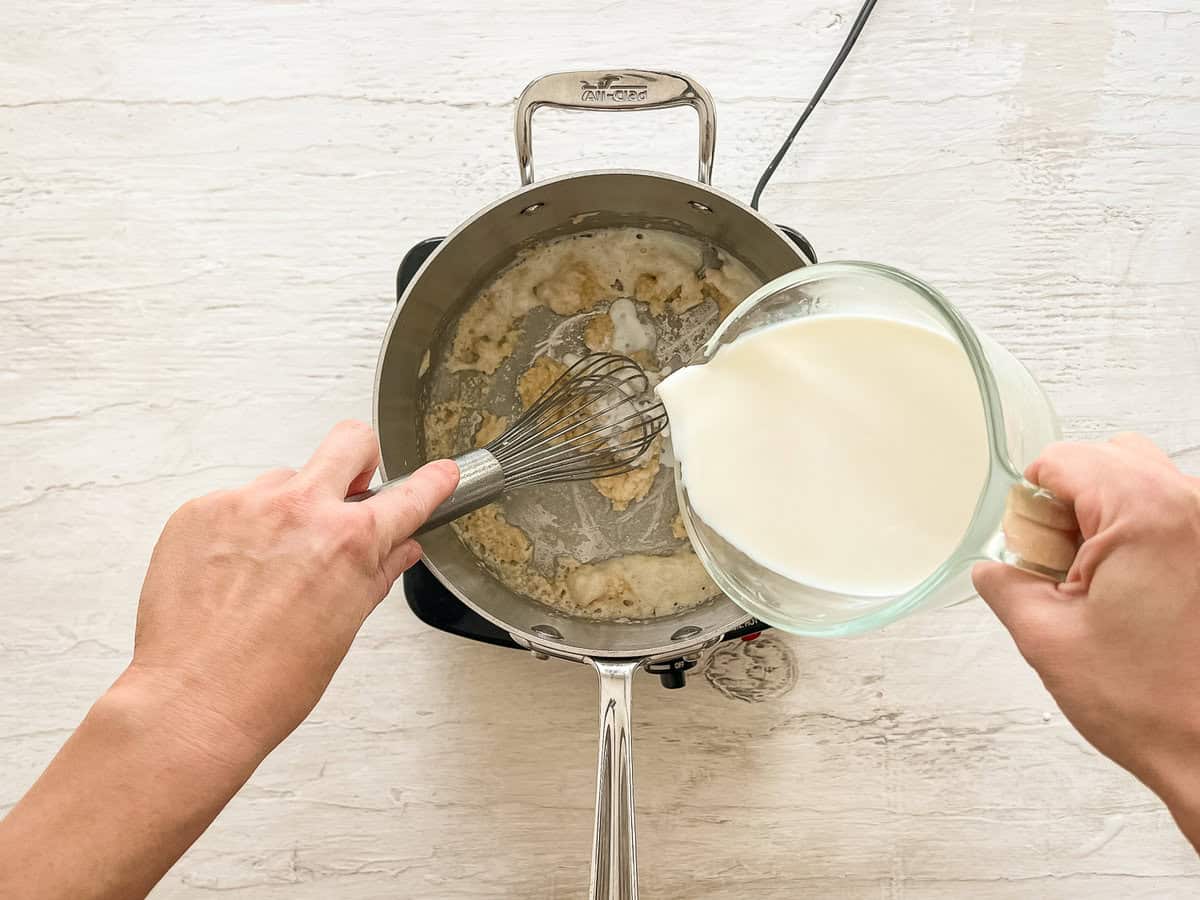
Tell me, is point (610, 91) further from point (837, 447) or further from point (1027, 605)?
point (1027, 605)

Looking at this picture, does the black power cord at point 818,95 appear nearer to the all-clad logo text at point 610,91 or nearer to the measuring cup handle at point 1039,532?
the all-clad logo text at point 610,91

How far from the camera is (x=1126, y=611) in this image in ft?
1.33

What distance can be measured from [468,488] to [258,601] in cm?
14

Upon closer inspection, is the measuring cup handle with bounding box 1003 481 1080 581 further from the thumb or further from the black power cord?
the black power cord

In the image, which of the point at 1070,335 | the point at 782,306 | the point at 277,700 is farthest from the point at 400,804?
the point at 1070,335

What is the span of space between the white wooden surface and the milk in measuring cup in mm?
249

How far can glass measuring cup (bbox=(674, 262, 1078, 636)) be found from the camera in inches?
14.7

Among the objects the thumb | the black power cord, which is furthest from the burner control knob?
the black power cord

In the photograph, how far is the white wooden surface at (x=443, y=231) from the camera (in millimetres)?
704

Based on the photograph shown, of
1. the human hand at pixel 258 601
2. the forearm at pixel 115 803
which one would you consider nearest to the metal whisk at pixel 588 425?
the human hand at pixel 258 601

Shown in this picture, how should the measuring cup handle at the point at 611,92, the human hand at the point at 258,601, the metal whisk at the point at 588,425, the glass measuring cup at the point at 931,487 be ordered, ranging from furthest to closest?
the metal whisk at the point at 588,425
the measuring cup handle at the point at 611,92
the human hand at the point at 258,601
the glass measuring cup at the point at 931,487

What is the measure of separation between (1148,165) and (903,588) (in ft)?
1.62

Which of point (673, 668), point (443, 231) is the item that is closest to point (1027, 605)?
point (673, 668)

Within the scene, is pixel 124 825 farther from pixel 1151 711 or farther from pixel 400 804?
pixel 1151 711
